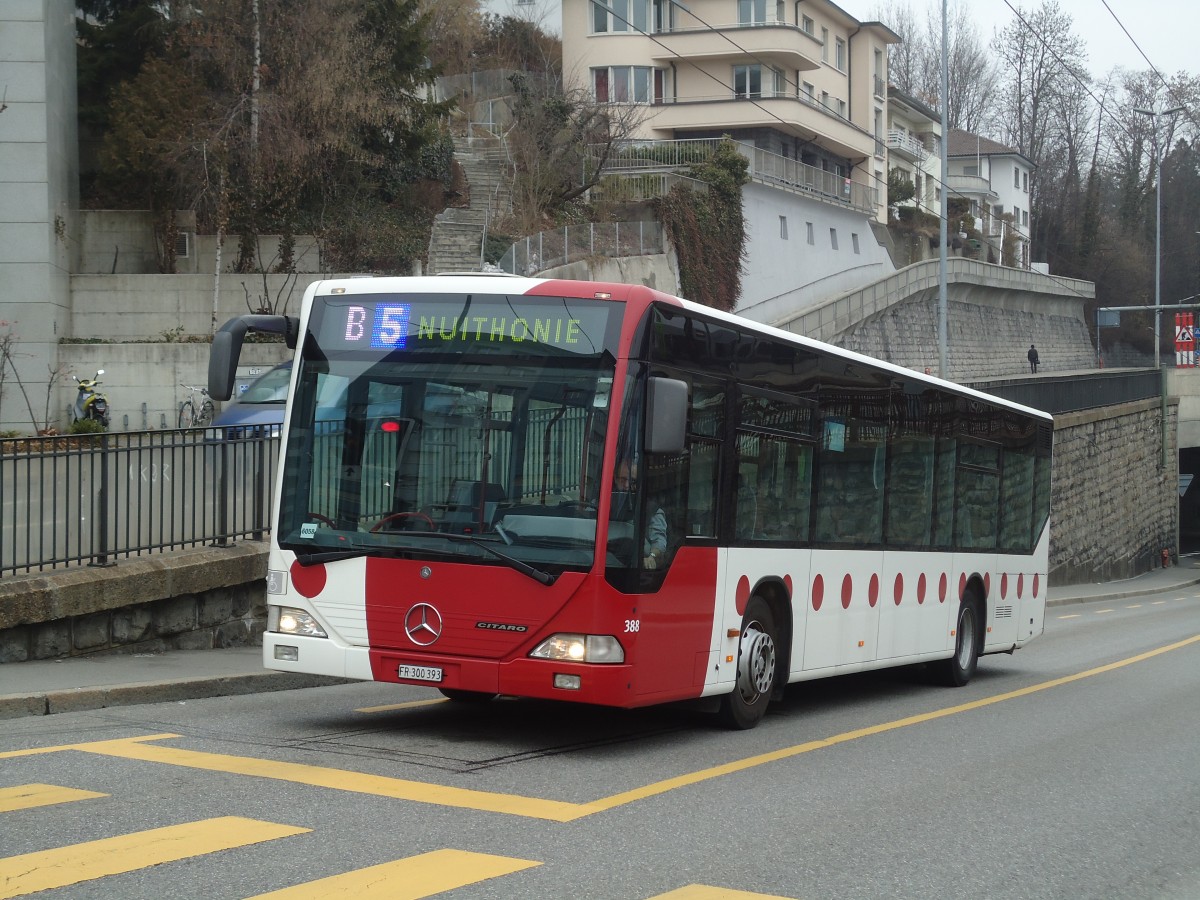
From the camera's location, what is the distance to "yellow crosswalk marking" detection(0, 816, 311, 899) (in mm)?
5453

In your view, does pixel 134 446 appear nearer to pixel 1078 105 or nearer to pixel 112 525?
pixel 112 525

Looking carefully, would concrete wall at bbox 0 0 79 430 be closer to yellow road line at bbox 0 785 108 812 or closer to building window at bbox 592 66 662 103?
yellow road line at bbox 0 785 108 812

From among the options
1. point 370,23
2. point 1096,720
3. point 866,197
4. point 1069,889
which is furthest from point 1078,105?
point 1069,889

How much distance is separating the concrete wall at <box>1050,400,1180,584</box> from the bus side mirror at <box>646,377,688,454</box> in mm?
34246

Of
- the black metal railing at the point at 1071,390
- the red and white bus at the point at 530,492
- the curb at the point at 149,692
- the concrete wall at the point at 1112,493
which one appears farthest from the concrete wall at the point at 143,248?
the red and white bus at the point at 530,492

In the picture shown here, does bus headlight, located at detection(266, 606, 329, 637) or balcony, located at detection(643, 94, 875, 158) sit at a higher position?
balcony, located at detection(643, 94, 875, 158)

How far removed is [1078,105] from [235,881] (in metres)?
99.2

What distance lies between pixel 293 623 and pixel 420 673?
3.30 ft

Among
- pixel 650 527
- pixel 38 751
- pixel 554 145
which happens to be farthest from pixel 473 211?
pixel 38 751

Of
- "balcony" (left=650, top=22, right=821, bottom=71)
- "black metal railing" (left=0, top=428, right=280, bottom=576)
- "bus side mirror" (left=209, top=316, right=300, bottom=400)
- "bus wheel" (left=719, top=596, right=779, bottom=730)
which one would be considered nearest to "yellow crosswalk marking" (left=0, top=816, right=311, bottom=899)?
"bus side mirror" (left=209, top=316, right=300, bottom=400)

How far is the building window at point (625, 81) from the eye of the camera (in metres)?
58.7

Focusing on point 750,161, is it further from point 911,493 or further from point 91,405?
point 911,493

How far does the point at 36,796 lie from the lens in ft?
22.7

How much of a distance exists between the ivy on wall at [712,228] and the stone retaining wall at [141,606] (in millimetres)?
30430
